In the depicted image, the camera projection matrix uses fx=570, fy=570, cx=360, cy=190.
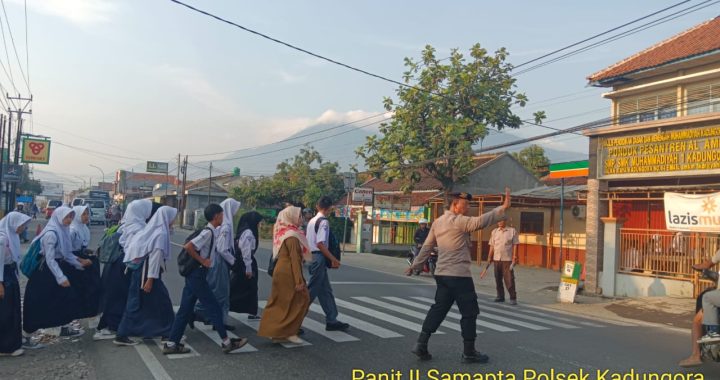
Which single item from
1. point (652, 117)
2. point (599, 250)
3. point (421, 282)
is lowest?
point (421, 282)

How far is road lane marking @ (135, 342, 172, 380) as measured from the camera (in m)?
5.38

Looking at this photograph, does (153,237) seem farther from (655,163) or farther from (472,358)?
(655,163)

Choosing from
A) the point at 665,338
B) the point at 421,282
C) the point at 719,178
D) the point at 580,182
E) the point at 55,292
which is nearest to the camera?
the point at 55,292

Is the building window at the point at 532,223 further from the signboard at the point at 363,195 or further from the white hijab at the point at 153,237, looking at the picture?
the white hijab at the point at 153,237

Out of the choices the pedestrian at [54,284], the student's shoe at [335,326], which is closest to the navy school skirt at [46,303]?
the pedestrian at [54,284]

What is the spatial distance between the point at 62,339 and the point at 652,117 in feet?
48.8

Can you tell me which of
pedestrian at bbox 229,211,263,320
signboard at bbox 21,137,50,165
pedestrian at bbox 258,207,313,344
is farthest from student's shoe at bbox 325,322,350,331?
signboard at bbox 21,137,50,165

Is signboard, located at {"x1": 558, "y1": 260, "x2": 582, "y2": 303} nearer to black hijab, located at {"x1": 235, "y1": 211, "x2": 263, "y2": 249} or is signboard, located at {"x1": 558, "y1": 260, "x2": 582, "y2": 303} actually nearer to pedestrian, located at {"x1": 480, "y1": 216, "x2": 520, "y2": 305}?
pedestrian, located at {"x1": 480, "y1": 216, "x2": 520, "y2": 305}

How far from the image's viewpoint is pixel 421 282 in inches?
661

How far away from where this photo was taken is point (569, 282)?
13.0m

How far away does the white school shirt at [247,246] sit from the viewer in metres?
7.73

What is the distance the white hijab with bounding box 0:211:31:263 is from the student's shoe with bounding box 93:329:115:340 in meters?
1.34

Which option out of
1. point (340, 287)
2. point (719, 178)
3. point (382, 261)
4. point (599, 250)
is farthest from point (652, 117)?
point (382, 261)

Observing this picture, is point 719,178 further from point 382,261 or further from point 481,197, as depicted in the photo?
point 382,261
